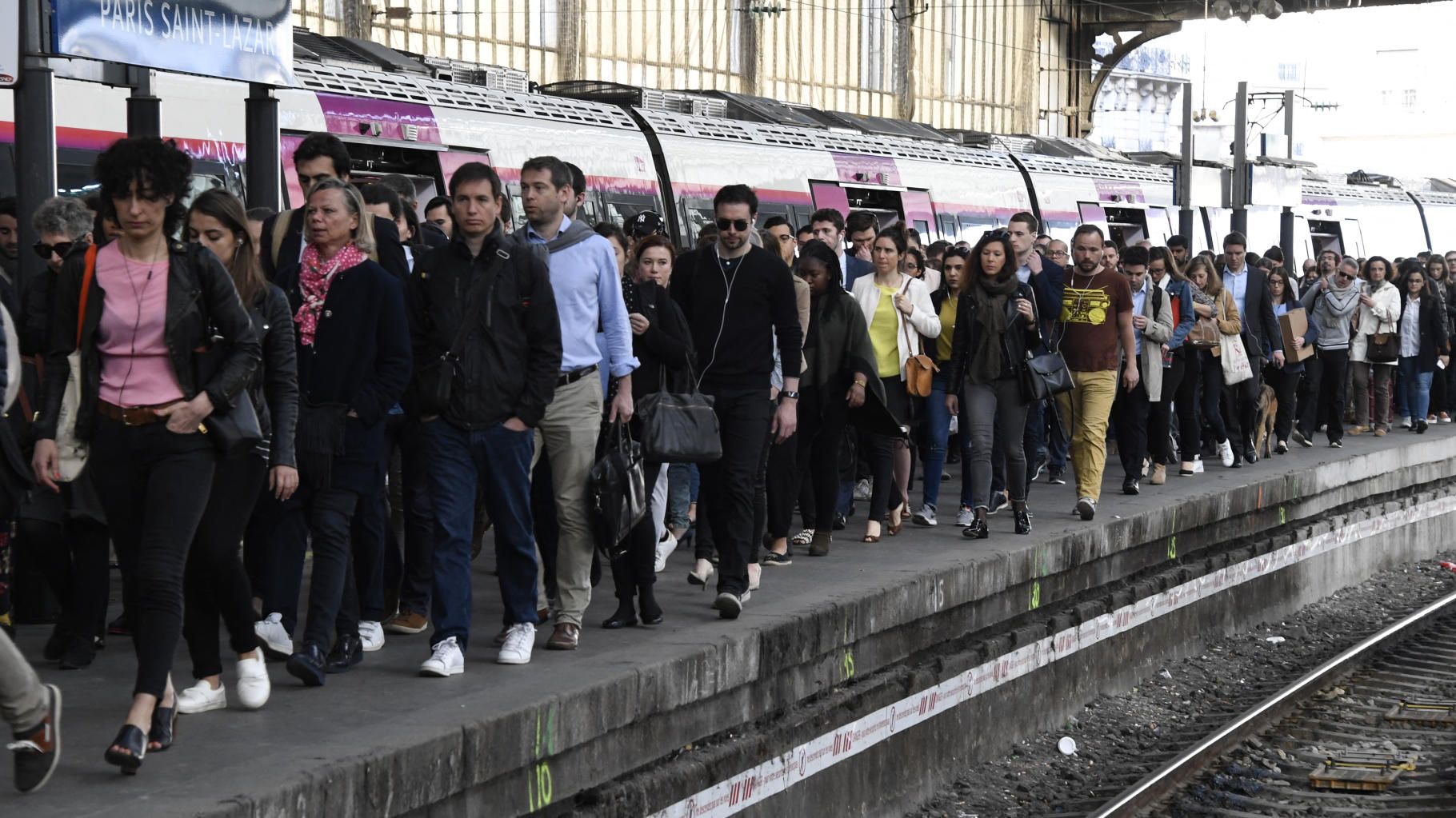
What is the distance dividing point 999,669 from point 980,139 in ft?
51.7

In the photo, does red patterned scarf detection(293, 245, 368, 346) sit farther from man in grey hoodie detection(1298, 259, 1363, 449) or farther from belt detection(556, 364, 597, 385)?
man in grey hoodie detection(1298, 259, 1363, 449)

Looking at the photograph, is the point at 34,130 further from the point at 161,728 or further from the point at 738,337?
the point at 738,337

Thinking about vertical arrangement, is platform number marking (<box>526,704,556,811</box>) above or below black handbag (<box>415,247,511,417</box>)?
below

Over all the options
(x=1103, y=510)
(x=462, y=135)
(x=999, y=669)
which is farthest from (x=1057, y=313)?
(x=462, y=135)

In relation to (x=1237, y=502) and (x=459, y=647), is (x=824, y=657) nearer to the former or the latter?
(x=459, y=647)

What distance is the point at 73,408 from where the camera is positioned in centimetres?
561

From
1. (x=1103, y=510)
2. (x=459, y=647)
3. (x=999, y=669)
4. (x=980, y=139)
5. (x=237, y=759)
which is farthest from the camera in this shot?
(x=980, y=139)

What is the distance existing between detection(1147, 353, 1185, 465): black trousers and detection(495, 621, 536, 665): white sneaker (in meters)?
8.08

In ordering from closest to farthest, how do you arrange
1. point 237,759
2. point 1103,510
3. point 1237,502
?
point 237,759, point 1103,510, point 1237,502

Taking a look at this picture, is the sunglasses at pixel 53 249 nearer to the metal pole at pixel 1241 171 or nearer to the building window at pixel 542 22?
the metal pole at pixel 1241 171

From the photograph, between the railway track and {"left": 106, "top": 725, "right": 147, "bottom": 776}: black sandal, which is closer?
{"left": 106, "top": 725, "right": 147, "bottom": 776}: black sandal

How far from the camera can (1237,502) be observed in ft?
45.9

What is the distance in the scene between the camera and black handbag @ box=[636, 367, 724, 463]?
7891mm

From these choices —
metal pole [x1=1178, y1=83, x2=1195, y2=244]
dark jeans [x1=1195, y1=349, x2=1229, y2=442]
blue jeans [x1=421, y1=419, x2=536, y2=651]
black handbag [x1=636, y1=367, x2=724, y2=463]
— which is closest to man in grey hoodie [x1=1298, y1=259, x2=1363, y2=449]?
metal pole [x1=1178, y1=83, x2=1195, y2=244]
